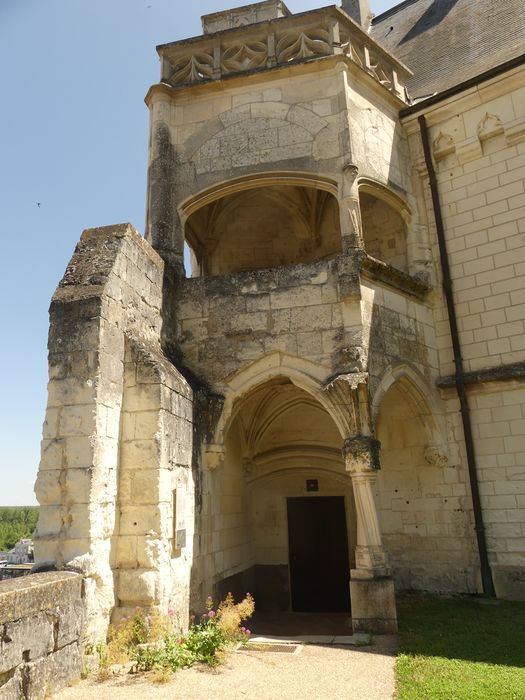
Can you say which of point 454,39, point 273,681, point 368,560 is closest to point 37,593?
point 273,681

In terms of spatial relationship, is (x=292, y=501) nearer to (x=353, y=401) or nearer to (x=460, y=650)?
(x=353, y=401)

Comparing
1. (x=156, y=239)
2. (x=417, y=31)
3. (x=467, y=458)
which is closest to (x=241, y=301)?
(x=156, y=239)

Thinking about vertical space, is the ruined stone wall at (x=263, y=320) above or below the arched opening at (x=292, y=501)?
above

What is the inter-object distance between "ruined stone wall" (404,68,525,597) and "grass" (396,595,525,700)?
3.30 feet

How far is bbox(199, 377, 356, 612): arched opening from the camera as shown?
839 cm

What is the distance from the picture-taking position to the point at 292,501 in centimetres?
873

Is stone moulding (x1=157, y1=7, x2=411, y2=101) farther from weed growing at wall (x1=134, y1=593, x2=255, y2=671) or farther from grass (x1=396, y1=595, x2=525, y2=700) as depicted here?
grass (x1=396, y1=595, x2=525, y2=700)

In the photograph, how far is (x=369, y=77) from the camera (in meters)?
7.84

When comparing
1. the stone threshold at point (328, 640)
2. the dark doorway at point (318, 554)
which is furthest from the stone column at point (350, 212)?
the stone threshold at point (328, 640)

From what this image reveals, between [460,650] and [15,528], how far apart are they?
7178 cm

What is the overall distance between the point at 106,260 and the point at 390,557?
17.7ft

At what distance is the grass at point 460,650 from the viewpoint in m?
3.99

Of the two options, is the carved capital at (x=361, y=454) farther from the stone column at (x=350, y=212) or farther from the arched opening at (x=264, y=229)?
the arched opening at (x=264, y=229)

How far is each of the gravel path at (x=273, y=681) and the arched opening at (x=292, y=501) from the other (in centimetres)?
328
